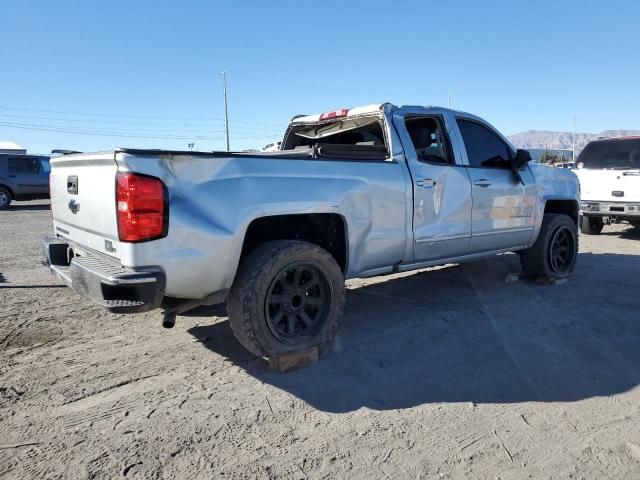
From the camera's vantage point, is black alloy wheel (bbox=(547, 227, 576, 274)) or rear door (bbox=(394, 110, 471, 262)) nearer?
rear door (bbox=(394, 110, 471, 262))

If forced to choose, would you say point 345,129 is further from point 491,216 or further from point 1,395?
point 1,395

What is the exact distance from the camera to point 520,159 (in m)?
5.61

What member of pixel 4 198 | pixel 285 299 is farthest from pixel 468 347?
pixel 4 198

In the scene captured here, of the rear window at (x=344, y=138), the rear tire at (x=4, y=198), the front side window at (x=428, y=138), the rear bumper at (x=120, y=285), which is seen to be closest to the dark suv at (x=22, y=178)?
the rear tire at (x=4, y=198)

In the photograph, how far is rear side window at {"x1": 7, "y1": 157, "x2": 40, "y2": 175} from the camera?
1725 centimetres

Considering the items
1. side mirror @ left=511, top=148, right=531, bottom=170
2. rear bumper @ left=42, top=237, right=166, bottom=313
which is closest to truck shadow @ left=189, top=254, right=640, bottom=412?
rear bumper @ left=42, top=237, right=166, bottom=313

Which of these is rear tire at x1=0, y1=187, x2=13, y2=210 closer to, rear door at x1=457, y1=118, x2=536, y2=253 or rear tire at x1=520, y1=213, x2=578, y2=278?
rear door at x1=457, y1=118, x2=536, y2=253

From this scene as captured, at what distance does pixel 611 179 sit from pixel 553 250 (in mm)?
4462

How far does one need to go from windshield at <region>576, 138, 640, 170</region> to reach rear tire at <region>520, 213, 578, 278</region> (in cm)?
434

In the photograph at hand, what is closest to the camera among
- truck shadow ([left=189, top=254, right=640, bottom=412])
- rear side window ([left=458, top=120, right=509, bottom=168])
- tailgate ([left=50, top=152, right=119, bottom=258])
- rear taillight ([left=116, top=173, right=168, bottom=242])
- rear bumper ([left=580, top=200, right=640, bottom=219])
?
rear taillight ([left=116, top=173, right=168, bottom=242])

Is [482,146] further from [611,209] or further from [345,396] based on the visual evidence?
[611,209]

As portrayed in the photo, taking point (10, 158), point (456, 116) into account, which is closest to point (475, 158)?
point (456, 116)

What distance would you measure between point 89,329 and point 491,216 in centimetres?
400

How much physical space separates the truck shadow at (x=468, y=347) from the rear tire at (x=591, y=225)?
16.8 ft
